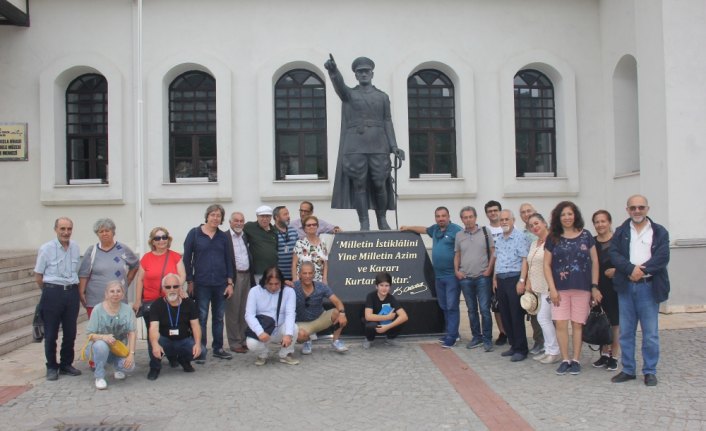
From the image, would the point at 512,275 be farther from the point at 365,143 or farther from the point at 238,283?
the point at 238,283

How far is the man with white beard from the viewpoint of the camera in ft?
20.2

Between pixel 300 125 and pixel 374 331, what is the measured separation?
6.99 m

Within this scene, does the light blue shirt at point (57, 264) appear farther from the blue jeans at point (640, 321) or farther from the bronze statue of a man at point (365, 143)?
the blue jeans at point (640, 321)

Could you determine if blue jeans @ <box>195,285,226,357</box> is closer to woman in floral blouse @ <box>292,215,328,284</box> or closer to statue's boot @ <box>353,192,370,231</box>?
woman in floral blouse @ <box>292,215,328,284</box>

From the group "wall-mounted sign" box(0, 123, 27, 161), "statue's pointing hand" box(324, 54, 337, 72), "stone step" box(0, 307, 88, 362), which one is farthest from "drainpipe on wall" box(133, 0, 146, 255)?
"statue's pointing hand" box(324, 54, 337, 72)

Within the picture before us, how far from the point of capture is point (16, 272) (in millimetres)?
10344

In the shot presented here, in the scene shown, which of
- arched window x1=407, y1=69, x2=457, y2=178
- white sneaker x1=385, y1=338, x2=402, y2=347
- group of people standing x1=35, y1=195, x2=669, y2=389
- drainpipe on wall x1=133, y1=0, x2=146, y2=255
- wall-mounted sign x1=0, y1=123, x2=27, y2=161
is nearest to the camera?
group of people standing x1=35, y1=195, x2=669, y2=389

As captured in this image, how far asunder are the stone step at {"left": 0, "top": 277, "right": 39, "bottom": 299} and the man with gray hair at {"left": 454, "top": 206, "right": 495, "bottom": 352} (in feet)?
22.9

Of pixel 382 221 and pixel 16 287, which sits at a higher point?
pixel 382 221

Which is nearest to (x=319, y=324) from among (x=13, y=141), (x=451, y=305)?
(x=451, y=305)

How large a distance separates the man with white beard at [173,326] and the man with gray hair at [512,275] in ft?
11.0

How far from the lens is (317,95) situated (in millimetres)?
13281

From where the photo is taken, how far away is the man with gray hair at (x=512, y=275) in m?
6.84

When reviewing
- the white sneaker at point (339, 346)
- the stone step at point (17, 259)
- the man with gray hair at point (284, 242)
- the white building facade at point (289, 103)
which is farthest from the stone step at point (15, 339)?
the white building facade at point (289, 103)
